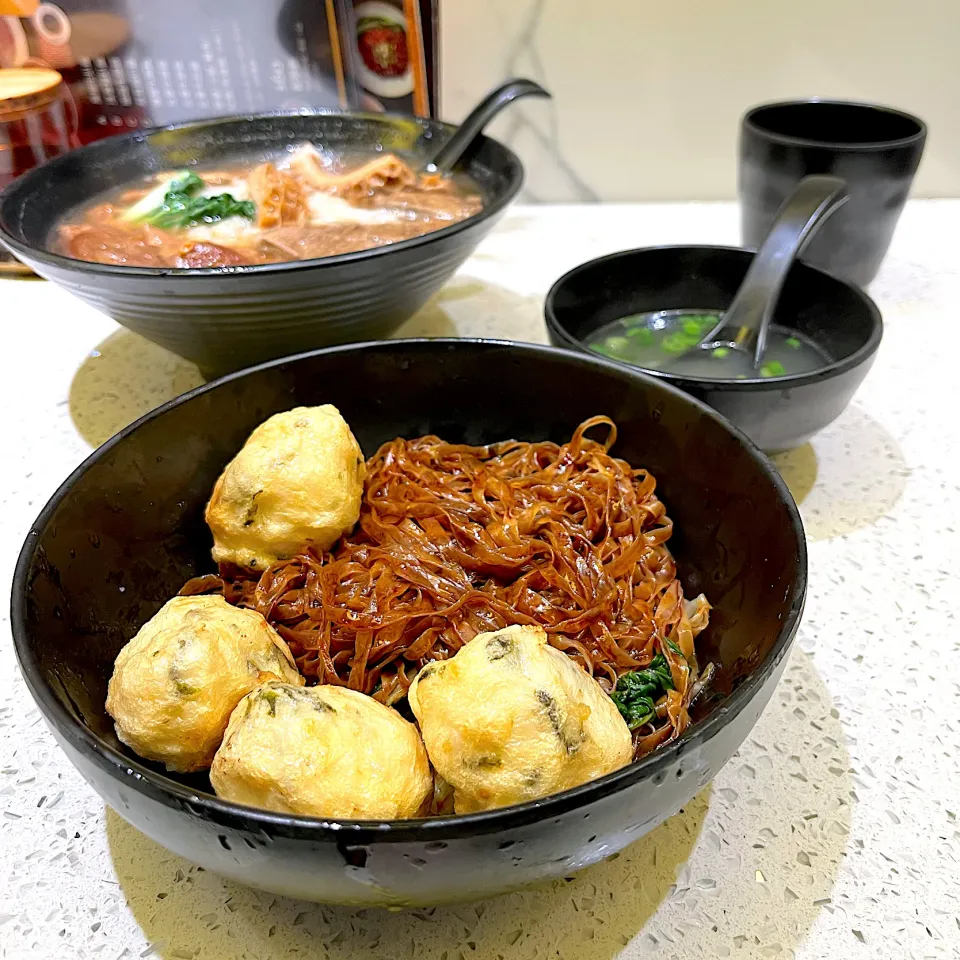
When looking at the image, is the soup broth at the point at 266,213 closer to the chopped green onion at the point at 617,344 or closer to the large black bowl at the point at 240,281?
the large black bowl at the point at 240,281

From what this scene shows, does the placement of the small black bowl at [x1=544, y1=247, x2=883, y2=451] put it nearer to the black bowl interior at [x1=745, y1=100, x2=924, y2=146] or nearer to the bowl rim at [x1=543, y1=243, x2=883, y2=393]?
the bowl rim at [x1=543, y1=243, x2=883, y2=393]

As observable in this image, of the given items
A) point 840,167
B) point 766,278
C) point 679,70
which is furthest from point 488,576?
point 679,70

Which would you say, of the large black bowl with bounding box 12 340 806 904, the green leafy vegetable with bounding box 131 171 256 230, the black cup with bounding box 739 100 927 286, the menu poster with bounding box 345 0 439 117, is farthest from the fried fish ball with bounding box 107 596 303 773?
the menu poster with bounding box 345 0 439 117

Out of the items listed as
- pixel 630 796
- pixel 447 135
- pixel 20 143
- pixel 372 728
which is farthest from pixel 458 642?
pixel 20 143

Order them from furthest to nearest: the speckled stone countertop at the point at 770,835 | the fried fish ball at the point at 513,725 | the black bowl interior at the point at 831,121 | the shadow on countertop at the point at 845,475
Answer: the black bowl interior at the point at 831,121, the shadow on countertop at the point at 845,475, the speckled stone countertop at the point at 770,835, the fried fish ball at the point at 513,725

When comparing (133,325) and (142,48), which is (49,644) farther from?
(142,48)

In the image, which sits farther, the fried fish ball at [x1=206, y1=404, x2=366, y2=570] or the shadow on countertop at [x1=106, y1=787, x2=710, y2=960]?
the fried fish ball at [x1=206, y1=404, x2=366, y2=570]

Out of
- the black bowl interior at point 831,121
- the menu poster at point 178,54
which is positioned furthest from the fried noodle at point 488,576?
the menu poster at point 178,54
